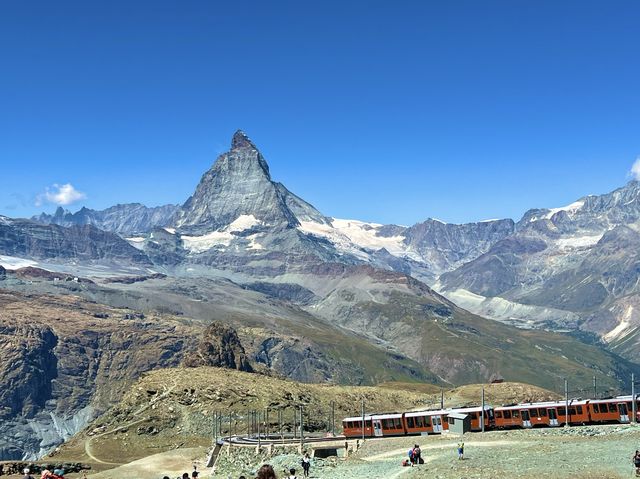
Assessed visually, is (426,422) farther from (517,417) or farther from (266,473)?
(266,473)

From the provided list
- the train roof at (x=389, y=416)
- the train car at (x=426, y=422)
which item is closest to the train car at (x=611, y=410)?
the train car at (x=426, y=422)

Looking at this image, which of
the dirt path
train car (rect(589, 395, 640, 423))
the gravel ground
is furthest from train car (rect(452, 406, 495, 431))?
the dirt path

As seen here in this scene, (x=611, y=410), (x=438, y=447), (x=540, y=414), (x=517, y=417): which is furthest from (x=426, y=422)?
(x=611, y=410)

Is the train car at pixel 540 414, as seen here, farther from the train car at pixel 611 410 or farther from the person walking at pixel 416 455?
the person walking at pixel 416 455

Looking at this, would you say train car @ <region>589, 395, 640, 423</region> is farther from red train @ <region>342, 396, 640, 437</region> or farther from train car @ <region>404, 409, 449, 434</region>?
train car @ <region>404, 409, 449, 434</region>

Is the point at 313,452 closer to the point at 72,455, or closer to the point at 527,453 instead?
the point at 527,453

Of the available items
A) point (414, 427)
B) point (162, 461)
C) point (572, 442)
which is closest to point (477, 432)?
point (414, 427)

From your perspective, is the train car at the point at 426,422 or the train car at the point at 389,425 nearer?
the train car at the point at 426,422
